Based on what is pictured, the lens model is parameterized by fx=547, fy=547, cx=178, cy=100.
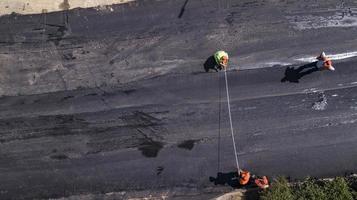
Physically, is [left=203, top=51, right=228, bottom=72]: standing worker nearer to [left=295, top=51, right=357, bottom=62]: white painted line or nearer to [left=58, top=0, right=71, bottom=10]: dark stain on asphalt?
[left=295, top=51, right=357, bottom=62]: white painted line

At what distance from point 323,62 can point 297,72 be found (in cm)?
79

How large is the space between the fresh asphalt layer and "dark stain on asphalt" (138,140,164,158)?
3 centimetres

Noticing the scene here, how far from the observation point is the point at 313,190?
1491 cm

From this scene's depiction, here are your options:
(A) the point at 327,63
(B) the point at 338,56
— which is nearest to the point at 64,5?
(A) the point at 327,63

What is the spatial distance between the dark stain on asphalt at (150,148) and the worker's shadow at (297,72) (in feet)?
13.2

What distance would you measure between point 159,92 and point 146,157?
74.3 inches

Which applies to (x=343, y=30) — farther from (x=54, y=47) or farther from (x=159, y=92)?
(x=54, y=47)

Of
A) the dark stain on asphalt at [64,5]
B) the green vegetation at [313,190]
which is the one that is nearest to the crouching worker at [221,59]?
the green vegetation at [313,190]

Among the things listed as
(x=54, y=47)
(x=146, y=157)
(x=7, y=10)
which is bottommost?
(x=146, y=157)

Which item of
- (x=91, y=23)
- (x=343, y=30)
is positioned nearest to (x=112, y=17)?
(x=91, y=23)

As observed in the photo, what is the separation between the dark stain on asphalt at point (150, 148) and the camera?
15.5m

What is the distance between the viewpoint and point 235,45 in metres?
15.9

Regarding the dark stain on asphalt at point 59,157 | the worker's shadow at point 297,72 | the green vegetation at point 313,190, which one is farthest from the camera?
the worker's shadow at point 297,72

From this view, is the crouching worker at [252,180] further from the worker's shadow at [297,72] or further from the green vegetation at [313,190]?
the worker's shadow at [297,72]
